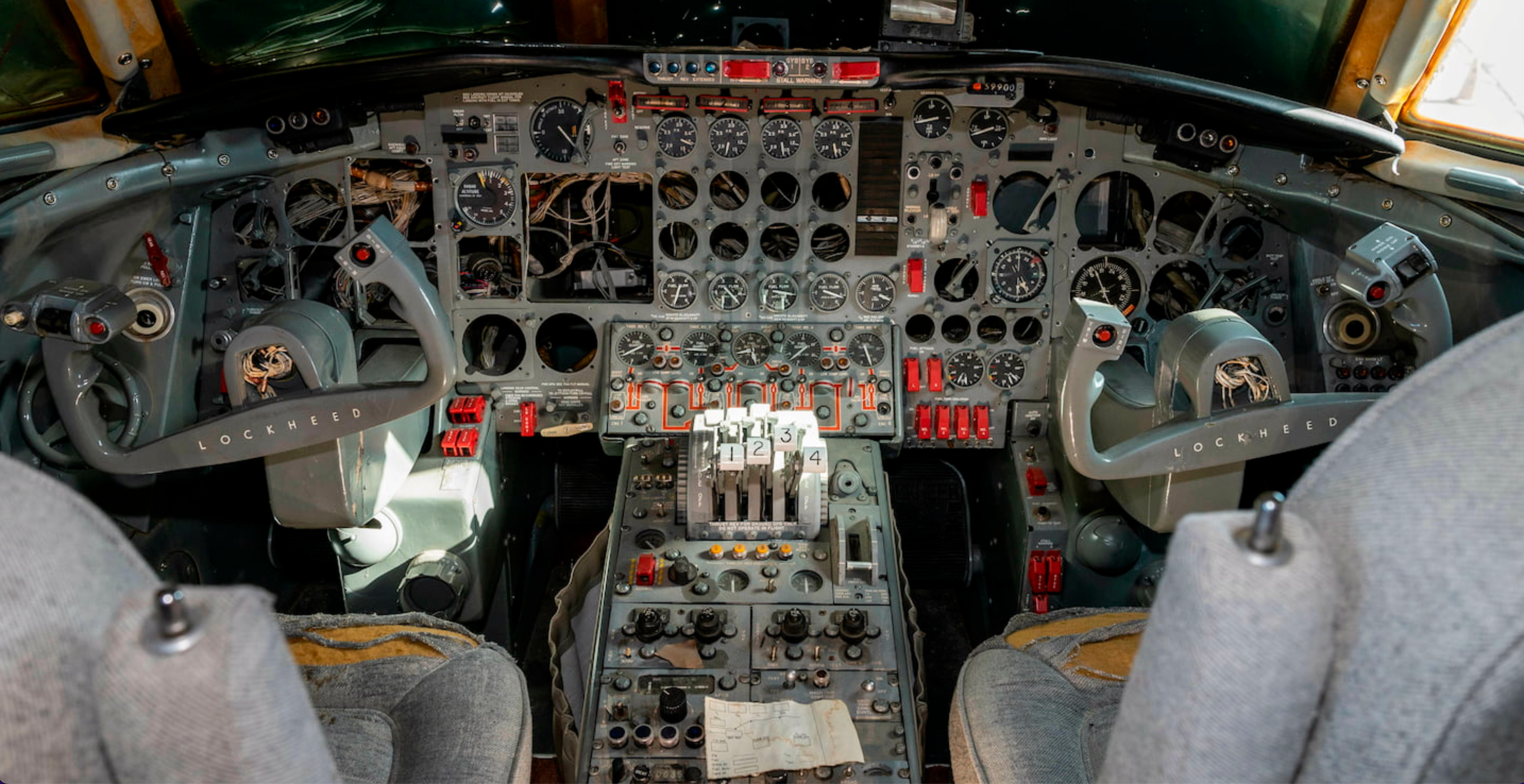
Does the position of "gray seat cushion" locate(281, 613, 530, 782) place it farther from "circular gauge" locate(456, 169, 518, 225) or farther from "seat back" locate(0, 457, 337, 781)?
"circular gauge" locate(456, 169, 518, 225)

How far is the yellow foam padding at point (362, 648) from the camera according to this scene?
2797mm

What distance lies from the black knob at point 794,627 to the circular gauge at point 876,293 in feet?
4.61

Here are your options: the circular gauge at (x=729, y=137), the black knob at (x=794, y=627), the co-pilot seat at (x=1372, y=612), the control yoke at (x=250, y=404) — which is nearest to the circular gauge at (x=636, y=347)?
the circular gauge at (x=729, y=137)

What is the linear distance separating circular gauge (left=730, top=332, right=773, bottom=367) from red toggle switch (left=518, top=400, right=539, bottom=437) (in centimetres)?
77

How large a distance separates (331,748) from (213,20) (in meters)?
2.41

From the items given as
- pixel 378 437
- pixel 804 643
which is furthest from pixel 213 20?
pixel 804 643

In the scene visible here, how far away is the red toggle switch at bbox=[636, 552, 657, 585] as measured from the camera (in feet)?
11.6

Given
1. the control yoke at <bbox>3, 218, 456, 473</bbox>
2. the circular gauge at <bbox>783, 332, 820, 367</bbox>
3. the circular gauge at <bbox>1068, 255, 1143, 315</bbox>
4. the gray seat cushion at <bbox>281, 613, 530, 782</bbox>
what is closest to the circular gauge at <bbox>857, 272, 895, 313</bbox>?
the circular gauge at <bbox>783, 332, 820, 367</bbox>

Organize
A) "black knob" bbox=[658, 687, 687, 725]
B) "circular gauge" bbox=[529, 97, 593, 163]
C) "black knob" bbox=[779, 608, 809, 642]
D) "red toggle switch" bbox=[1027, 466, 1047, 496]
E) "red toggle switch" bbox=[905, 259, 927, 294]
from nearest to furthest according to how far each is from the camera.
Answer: "black knob" bbox=[658, 687, 687, 725], "black knob" bbox=[779, 608, 809, 642], "circular gauge" bbox=[529, 97, 593, 163], "red toggle switch" bbox=[1027, 466, 1047, 496], "red toggle switch" bbox=[905, 259, 927, 294]

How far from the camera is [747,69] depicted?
3607 mm

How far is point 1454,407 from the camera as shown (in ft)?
4.00

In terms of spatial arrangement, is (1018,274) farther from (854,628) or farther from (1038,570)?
(854,628)

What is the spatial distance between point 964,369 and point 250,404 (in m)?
2.48

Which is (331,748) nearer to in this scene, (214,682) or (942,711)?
(214,682)
